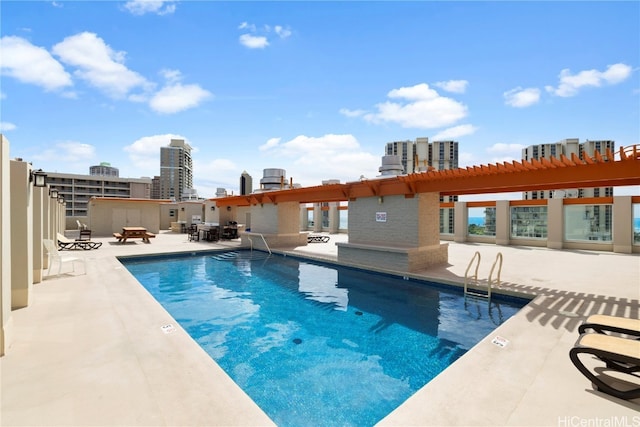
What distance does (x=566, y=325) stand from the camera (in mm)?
5273

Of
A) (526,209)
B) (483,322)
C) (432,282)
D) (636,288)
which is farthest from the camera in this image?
(526,209)

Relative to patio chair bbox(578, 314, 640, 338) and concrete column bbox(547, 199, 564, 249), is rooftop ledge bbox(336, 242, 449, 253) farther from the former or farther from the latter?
concrete column bbox(547, 199, 564, 249)

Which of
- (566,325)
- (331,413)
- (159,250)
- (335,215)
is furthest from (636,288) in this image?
(335,215)

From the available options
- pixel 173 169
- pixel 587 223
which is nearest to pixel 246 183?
pixel 587 223

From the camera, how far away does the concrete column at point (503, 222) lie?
18.5 m

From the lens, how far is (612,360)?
322 centimetres

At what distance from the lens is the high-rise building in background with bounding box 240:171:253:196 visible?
1000 inches

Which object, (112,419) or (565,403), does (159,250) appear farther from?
(565,403)

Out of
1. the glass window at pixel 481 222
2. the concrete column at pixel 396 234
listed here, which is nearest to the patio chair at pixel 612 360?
the concrete column at pixel 396 234

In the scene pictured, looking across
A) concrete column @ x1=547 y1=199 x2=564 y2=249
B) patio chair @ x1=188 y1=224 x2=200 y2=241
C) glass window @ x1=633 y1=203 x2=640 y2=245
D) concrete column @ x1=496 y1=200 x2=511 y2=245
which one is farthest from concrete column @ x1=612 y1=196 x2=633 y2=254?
patio chair @ x1=188 y1=224 x2=200 y2=241

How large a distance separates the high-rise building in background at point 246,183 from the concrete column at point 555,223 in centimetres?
2109

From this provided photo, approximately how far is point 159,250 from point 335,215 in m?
17.1

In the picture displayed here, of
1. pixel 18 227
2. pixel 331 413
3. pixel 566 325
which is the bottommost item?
pixel 331 413

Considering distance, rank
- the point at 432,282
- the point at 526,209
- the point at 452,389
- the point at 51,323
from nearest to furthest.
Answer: the point at 452,389 → the point at 51,323 → the point at 432,282 → the point at 526,209
